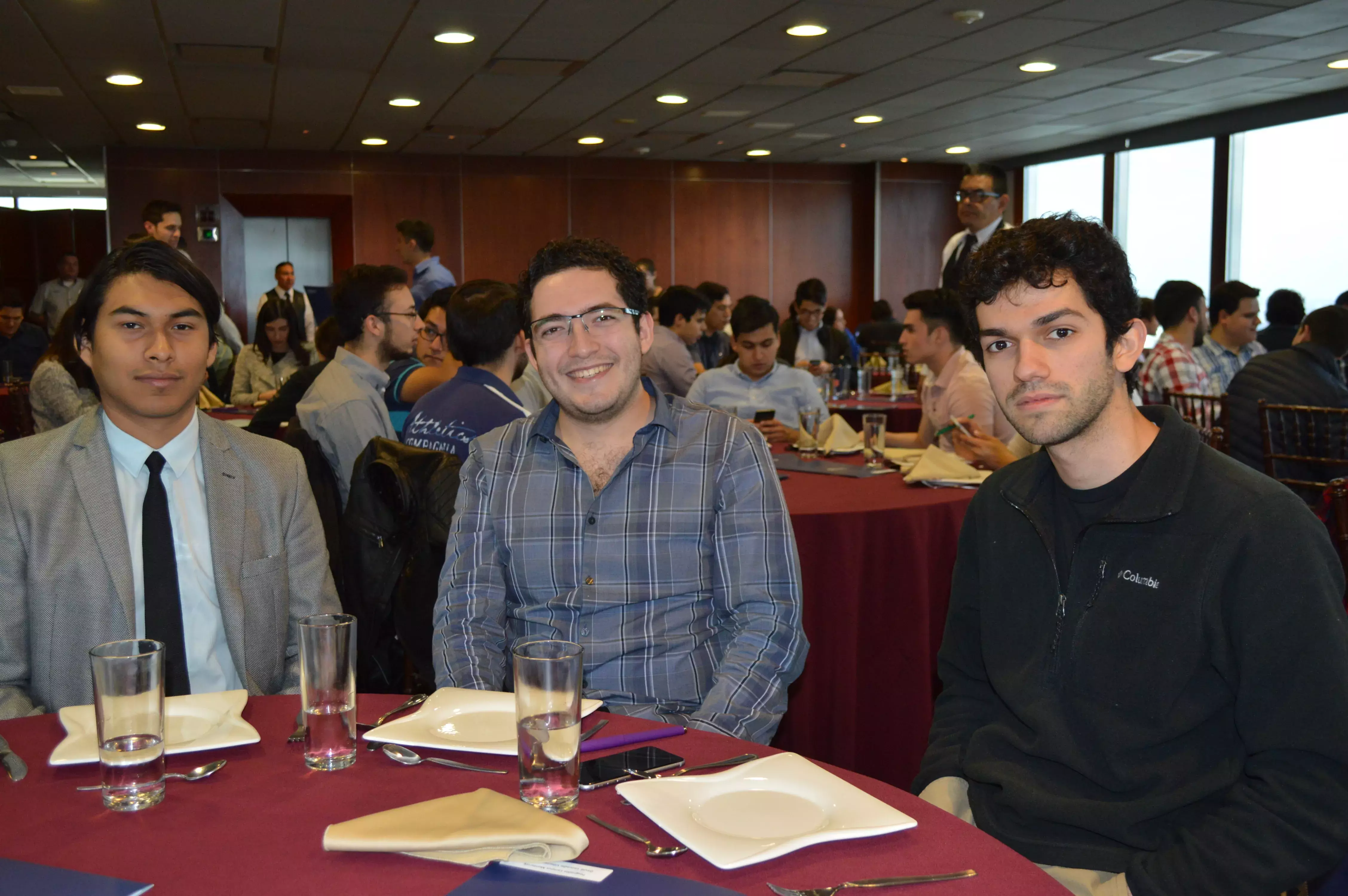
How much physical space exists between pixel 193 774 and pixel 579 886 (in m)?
0.51

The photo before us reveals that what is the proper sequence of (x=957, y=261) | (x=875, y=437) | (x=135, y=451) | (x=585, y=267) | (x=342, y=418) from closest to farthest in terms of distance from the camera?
1. (x=135, y=451)
2. (x=585, y=267)
3. (x=342, y=418)
4. (x=875, y=437)
5. (x=957, y=261)

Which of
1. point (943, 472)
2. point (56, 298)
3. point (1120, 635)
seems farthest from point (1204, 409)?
point (56, 298)

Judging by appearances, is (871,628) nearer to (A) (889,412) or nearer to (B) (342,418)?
(B) (342,418)

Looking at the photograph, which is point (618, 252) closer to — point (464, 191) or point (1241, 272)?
point (1241, 272)

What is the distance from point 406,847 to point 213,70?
821 centimetres

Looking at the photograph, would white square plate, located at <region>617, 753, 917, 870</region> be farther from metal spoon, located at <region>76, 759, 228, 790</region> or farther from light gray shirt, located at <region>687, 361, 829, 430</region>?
light gray shirt, located at <region>687, 361, 829, 430</region>

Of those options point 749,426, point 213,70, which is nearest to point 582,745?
point 749,426

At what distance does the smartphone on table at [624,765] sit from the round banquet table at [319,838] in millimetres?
18

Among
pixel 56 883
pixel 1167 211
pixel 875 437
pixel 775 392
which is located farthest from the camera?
pixel 1167 211

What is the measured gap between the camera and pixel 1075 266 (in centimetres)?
149

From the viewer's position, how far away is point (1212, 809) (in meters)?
1.30

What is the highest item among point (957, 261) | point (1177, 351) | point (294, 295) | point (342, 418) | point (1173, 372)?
point (294, 295)

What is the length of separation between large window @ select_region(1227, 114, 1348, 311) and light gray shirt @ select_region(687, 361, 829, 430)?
661 centimetres

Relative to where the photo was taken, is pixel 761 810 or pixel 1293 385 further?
pixel 1293 385
